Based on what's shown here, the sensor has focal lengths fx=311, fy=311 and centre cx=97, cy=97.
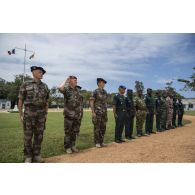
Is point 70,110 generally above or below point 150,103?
below

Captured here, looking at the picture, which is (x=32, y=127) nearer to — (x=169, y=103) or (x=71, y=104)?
(x=71, y=104)

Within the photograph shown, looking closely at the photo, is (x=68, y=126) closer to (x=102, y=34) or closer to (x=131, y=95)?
(x=102, y=34)

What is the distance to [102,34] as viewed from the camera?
6.67 meters

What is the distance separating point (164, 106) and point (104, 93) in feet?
14.8

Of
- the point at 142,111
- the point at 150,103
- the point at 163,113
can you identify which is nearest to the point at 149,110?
the point at 150,103

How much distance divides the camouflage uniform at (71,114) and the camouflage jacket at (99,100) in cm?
77

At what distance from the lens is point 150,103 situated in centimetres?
1021

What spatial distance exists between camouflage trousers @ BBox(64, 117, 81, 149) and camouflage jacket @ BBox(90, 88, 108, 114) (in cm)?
88

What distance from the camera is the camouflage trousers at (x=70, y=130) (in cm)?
637

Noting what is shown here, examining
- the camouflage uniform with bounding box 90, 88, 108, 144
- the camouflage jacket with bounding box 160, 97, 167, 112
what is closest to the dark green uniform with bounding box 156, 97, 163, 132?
the camouflage jacket with bounding box 160, 97, 167, 112

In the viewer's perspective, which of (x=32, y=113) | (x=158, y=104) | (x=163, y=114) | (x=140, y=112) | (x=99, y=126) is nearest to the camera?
(x=32, y=113)

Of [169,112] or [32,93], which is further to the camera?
[169,112]

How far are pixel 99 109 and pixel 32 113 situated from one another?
7.22ft
